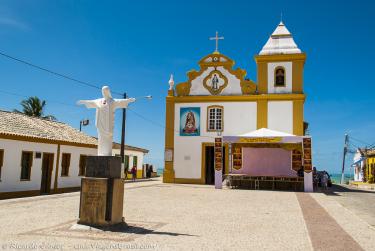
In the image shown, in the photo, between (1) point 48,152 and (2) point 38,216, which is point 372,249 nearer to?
(2) point 38,216

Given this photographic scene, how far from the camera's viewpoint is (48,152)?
1780cm

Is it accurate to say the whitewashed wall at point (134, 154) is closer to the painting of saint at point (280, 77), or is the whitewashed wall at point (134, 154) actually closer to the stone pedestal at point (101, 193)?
the painting of saint at point (280, 77)

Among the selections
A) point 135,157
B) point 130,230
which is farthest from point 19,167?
point 135,157

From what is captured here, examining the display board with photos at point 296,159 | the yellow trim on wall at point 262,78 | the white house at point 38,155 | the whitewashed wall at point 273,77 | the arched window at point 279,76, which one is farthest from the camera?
the yellow trim on wall at point 262,78

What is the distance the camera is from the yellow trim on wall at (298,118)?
21391 mm

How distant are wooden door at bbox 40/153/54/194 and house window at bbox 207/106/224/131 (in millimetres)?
9323

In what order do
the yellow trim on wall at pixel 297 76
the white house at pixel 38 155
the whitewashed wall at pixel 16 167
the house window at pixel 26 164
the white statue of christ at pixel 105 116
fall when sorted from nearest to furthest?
the white statue of christ at pixel 105 116 < the whitewashed wall at pixel 16 167 < the white house at pixel 38 155 < the house window at pixel 26 164 < the yellow trim on wall at pixel 297 76

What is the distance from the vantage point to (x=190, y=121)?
75.9 ft

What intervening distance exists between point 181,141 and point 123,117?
3.98 m

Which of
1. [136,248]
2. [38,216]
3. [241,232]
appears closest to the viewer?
[136,248]

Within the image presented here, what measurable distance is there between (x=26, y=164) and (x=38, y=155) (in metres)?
0.72

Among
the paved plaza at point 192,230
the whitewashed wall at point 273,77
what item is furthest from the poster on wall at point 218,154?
the paved plaza at point 192,230

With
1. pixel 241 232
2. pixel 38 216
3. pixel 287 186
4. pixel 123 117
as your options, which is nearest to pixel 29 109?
pixel 123 117

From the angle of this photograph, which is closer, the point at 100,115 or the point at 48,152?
the point at 100,115
